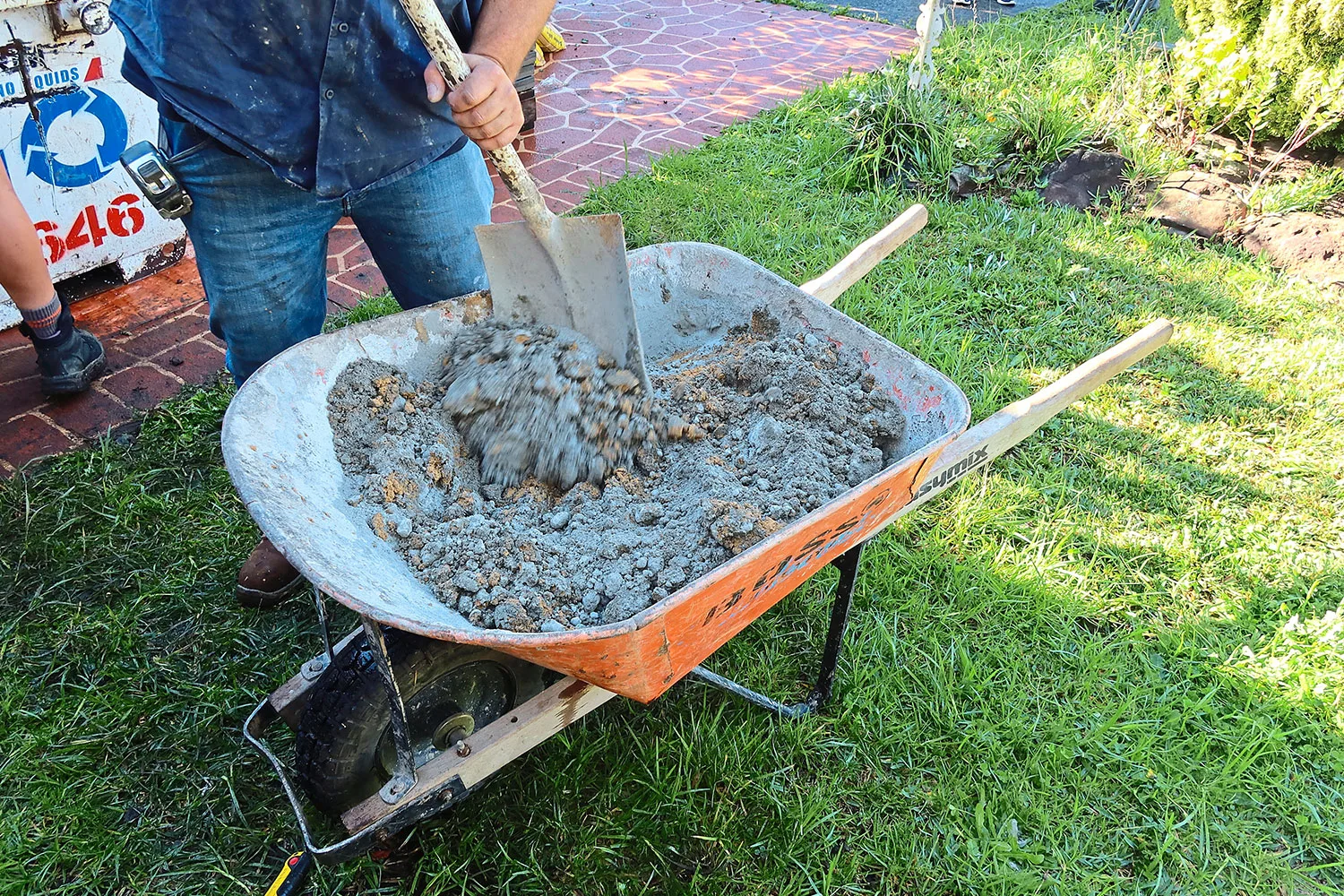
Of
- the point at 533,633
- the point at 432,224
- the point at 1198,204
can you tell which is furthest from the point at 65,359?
the point at 1198,204

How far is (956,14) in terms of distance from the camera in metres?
7.95

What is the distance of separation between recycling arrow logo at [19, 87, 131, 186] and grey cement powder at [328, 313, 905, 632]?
2229 mm

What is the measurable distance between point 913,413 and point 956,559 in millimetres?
953

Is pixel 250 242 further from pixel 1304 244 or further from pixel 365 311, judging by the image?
pixel 1304 244

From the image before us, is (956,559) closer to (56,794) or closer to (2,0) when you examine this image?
(56,794)

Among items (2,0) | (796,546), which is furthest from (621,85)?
(796,546)

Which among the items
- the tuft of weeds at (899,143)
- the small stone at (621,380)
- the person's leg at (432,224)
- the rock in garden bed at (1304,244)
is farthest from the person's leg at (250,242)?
the rock in garden bed at (1304,244)

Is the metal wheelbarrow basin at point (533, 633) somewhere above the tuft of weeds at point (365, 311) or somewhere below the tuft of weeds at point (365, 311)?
above

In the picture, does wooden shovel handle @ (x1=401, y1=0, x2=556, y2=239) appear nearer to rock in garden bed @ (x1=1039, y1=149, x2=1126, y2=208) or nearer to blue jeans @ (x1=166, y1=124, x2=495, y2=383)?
blue jeans @ (x1=166, y1=124, x2=495, y2=383)

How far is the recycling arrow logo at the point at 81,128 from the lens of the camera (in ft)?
9.73

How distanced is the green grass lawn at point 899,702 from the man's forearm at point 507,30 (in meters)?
1.57

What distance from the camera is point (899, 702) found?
219 cm

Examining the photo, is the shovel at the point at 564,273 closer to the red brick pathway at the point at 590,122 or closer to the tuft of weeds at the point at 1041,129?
the red brick pathway at the point at 590,122

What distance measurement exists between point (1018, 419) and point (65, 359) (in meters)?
3.12
